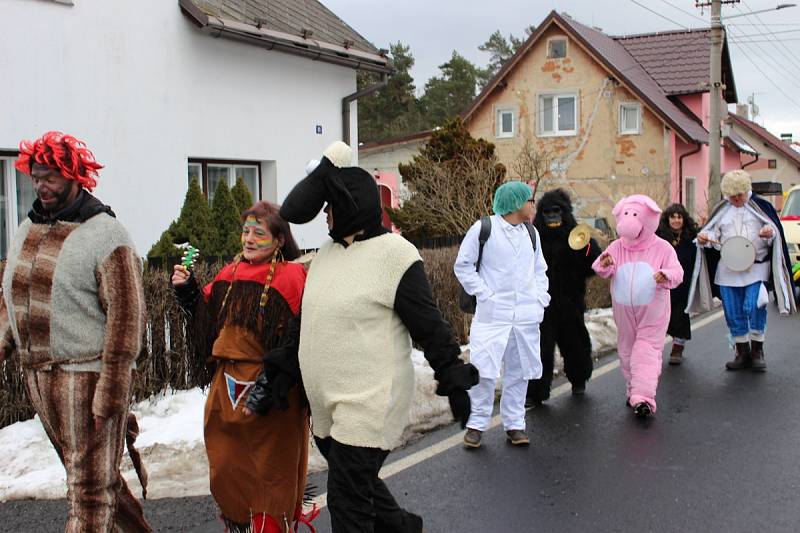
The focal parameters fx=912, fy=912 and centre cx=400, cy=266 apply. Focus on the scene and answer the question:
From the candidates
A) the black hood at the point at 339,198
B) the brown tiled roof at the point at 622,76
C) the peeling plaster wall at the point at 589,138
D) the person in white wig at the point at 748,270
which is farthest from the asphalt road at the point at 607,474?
the peeling plaster wall at the point at 589,138

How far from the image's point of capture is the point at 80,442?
13.1 feet

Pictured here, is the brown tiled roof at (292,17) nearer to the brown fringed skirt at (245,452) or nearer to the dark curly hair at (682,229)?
the dark curly hair at (682,229)

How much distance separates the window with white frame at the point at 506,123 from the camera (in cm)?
3116

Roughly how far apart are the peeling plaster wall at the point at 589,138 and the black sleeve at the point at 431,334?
84.2ft

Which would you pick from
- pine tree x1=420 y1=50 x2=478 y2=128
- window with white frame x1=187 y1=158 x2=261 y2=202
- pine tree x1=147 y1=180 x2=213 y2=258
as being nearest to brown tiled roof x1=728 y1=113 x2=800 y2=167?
pine tree x1=420 y1=50 x2=478 y2=128

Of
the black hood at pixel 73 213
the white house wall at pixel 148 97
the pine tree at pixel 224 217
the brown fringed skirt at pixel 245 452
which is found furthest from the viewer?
the pine tree at pixel 224 217

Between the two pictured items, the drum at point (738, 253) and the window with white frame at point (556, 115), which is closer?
the drum at point (738, 253)

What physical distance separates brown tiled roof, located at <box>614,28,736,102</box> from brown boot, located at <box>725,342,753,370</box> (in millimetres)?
23723

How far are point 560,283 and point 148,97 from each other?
20.2 feet

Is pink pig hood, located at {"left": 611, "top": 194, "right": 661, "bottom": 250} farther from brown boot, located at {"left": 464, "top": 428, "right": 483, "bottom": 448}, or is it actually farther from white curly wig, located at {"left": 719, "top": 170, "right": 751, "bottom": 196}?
brown boot, located at {"left": 464, "top": 428, "right": 483, "bottom": 448}

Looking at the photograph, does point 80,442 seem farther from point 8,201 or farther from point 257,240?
point 8,201

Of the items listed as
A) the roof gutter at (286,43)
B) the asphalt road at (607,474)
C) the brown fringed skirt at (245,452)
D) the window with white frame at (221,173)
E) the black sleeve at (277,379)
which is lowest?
the asphalt road at (607,474)

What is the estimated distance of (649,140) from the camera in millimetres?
29125

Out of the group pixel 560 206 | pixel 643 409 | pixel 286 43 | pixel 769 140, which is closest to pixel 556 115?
pixel 286 43
